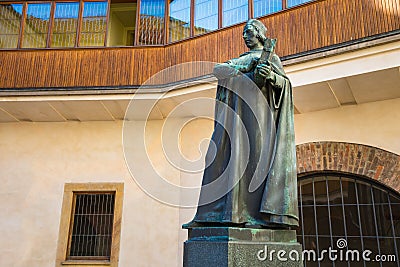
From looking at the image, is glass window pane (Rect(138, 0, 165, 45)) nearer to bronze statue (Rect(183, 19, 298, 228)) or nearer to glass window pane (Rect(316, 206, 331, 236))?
glass window pane (Rect(316, 206, 331, 236))

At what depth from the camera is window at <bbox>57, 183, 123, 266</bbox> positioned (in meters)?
9.30

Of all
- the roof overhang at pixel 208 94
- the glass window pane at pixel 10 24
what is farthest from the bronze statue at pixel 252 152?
the glass window pane at pixel 10 24

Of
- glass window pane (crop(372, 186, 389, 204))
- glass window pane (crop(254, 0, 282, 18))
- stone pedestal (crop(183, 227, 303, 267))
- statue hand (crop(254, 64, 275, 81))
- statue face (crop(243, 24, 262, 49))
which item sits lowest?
stone pedestal (crop(183, 227, 303, 267))

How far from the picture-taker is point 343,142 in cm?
819

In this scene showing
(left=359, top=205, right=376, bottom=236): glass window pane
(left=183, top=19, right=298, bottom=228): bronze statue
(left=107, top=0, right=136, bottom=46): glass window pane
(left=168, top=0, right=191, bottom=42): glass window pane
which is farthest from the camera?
(left=107, top=0, right=136, bottom=46): glass window pane

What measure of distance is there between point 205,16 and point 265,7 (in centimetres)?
144

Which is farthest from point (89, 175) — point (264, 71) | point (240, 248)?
point (240, 248)

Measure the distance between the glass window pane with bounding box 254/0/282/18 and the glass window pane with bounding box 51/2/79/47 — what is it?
176 inches

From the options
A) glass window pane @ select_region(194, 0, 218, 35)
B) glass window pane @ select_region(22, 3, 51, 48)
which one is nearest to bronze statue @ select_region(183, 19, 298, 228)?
glass window pane @ select_region(194, 0, 218, 35)

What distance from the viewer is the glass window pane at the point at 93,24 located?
9.94 meters

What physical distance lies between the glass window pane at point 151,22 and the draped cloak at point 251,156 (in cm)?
675

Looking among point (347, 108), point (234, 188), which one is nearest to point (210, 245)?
point (234, 188)

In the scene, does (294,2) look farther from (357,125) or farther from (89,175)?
(89,175)

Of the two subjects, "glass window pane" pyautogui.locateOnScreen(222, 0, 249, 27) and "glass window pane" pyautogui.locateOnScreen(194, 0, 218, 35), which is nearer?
"glass window pane" pyautogui.locateOnScreen(222, 0, 249, 27)
